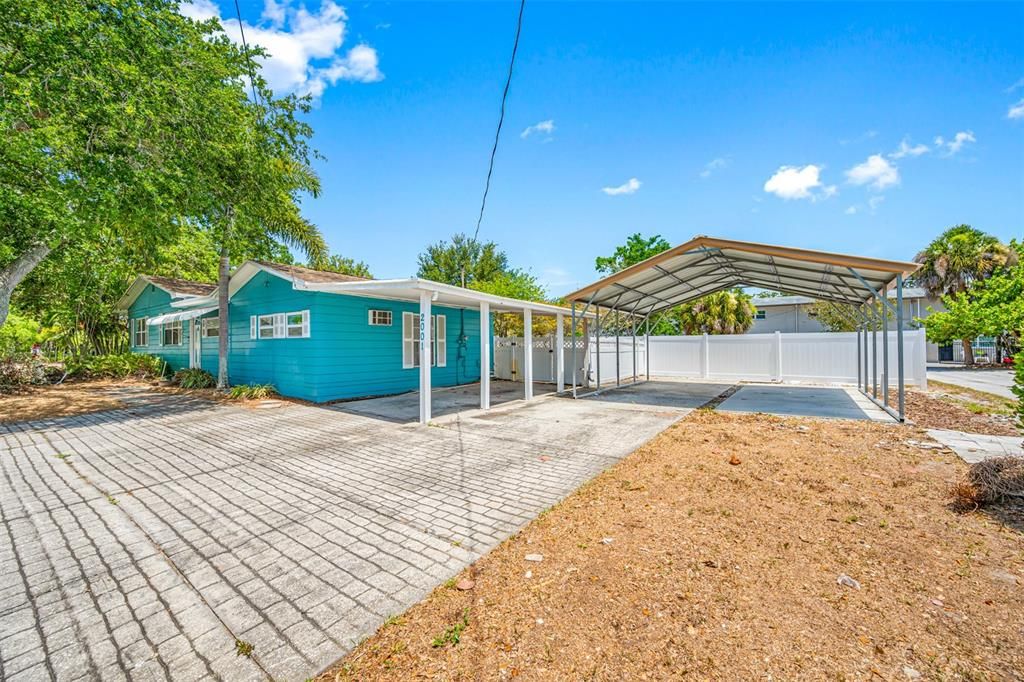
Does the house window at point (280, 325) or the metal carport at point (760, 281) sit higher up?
the metal carport at point (760, 281)

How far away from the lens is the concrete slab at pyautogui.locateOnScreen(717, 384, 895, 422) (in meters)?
8.42

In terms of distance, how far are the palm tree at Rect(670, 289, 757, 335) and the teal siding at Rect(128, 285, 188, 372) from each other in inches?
809

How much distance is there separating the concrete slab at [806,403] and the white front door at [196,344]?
51.5ft

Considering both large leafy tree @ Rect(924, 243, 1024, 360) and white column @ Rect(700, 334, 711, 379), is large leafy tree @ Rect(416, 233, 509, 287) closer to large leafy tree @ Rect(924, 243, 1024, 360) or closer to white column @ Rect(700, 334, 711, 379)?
white column @ Rect(700, 334, 711, 379)

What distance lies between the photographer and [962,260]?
812 inches

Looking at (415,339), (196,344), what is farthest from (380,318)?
(196,344)

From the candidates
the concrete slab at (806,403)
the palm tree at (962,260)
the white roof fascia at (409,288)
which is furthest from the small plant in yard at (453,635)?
the palm tree at (962,260)

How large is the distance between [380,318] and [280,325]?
2463 mm

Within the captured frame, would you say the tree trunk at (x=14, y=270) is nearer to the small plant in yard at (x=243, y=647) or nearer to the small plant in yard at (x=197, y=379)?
the small plant in yard at (x=197, y=379)

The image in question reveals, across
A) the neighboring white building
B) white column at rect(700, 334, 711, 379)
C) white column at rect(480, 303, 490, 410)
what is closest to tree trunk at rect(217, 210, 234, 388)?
white column at rect(480, 303, 490, 410)

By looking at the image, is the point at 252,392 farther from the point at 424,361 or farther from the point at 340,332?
the point at 424,361

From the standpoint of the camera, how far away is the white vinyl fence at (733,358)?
43.7 feet

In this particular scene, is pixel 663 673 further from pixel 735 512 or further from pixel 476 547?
pixel 735 512

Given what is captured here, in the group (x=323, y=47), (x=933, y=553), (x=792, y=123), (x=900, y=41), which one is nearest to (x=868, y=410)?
(x=792, y=123)
